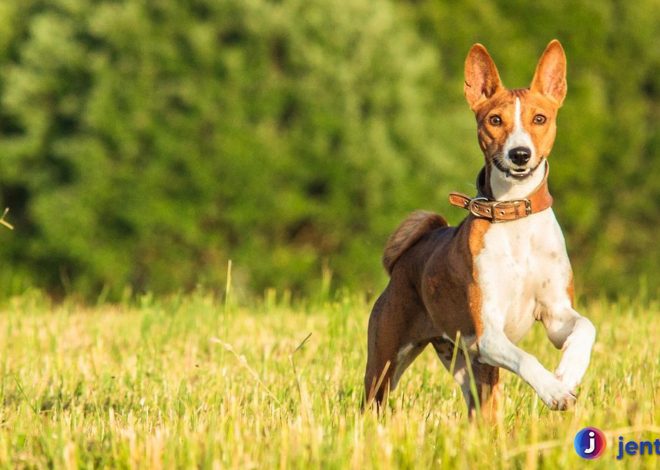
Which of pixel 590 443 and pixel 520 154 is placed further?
pixel 520 154

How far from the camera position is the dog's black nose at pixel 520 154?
176 inches

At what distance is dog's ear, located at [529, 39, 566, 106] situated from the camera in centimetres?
481

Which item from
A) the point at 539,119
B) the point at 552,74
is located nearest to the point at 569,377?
the point at 539,119

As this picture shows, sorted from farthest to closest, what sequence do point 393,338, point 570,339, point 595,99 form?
point 595,99
point 393,338
point 570,339

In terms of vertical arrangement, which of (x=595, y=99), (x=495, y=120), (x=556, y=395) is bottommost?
(x=556, y=395)

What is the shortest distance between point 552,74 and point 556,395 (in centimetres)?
150

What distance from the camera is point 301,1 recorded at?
2714 cm

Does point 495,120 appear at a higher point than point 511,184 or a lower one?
higher

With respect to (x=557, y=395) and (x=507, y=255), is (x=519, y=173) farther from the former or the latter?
(x=557, y=395)

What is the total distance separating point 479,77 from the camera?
4938 millimetres

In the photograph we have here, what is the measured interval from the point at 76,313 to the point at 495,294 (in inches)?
235

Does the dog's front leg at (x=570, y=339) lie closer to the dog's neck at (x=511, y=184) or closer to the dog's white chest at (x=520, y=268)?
the dog's white chest at (x=520, y=268)

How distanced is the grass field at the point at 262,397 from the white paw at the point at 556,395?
5 cm

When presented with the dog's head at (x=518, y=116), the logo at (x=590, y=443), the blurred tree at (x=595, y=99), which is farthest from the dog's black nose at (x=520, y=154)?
the blurred tree at (x=595, y=99)
